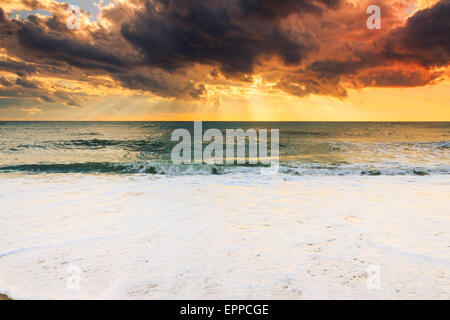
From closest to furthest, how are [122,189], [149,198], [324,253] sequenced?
[324,253] < [149,198] < [122,189]

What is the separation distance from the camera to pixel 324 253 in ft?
12.6

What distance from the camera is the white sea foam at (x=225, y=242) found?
10.1 ft

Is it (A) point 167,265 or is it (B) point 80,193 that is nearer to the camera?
(A) point 167,265

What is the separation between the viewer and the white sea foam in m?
3.08

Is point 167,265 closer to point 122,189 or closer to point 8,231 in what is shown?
point 8,231

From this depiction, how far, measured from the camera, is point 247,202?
680 centimetres

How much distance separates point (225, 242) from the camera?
4309 millimetres

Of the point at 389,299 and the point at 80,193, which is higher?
the point at 80,193
